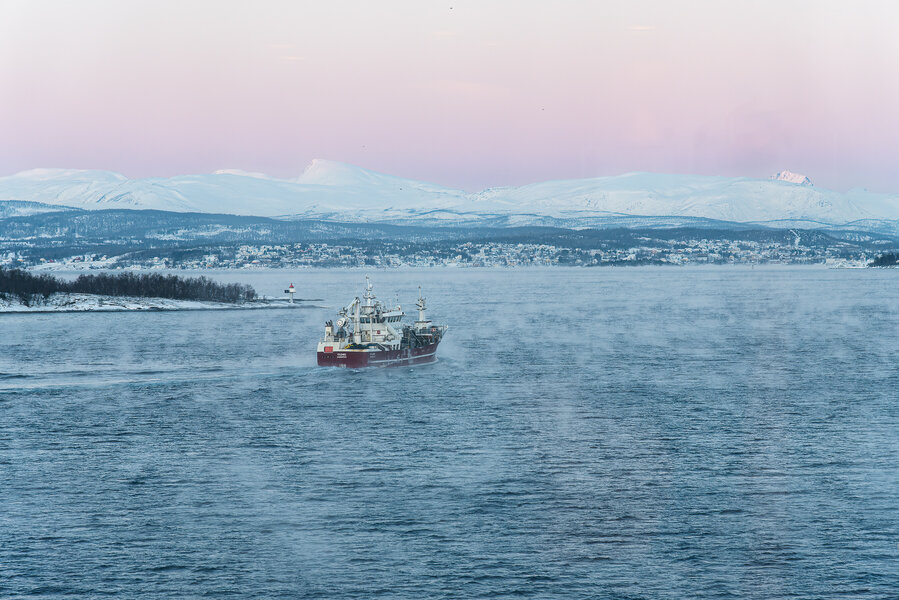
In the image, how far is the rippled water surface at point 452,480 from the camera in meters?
34.8

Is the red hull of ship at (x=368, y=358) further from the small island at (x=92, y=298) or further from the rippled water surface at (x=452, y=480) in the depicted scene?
the small island at (x=92, y=298)

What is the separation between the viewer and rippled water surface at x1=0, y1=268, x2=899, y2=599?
34750 millimetres

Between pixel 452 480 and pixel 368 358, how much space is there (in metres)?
43.3

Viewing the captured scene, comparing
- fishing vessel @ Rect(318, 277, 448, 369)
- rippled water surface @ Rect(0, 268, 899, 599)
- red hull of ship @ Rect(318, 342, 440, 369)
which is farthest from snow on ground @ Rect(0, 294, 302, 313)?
red hull of ship @ Rect(318, 342, 440, 369)

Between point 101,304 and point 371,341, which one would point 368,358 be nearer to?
point 371,341

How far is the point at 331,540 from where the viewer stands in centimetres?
3800

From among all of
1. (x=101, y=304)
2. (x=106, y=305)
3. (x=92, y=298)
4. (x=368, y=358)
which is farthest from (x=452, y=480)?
(x=92, y=298)

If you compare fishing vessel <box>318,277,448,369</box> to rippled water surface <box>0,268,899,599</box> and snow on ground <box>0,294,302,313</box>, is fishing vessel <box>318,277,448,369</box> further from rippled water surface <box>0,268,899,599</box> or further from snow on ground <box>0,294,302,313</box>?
snow on ground <box>0,294,302,313</box>

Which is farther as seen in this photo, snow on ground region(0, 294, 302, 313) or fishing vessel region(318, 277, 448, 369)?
snow on ground region(0, 294, 302, 313)

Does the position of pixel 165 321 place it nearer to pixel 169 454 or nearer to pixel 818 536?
pixel 169 454

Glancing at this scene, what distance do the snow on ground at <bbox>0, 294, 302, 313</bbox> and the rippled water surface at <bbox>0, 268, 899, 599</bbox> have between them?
87.8 metres

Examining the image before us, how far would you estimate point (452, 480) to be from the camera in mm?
46156

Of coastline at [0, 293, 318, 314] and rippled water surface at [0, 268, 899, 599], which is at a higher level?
rippled water surface at [0, 268, 899, 599]

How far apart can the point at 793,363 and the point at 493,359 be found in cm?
2530
